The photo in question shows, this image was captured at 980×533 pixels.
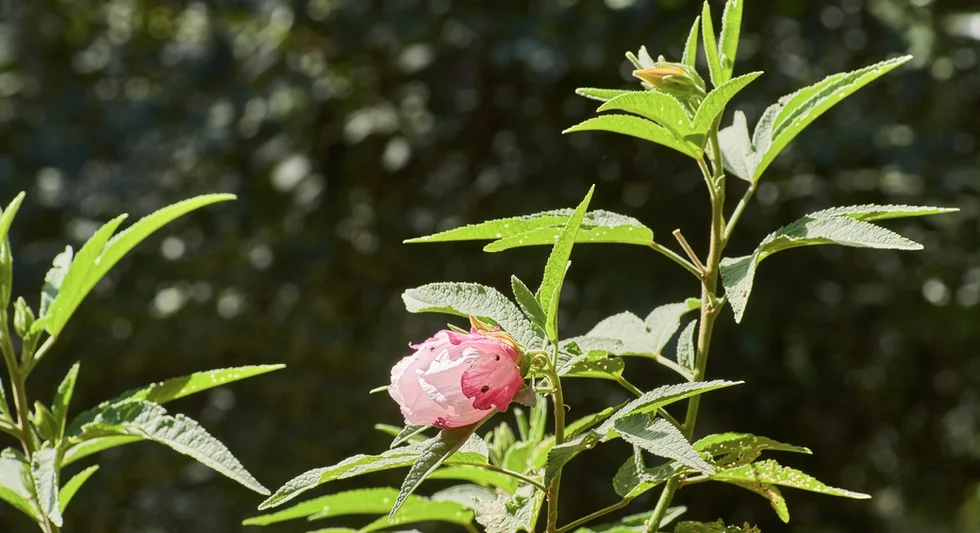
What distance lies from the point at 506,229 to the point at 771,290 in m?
2.16

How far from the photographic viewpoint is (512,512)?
0.62 meters

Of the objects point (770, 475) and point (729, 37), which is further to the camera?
point (729, 37)

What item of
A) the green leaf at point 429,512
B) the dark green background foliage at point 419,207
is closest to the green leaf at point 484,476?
the green leaf at point 429,512

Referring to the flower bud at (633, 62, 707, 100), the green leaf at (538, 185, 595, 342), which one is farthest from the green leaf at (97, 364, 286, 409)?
the flower bud at (633, 62, 707, 100)

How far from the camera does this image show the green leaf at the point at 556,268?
1.72 ft

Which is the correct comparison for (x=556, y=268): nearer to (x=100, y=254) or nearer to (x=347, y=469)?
(x=347, y=469)

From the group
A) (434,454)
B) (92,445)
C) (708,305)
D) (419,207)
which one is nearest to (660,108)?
(708,305)

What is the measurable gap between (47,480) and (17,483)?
0.09 m

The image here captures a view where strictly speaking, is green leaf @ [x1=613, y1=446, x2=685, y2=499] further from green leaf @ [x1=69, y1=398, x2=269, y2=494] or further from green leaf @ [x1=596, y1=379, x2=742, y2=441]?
green leaf @ [x1=69, y1=398, x2=269, y2=494]

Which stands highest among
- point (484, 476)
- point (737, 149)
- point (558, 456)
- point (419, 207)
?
point (737, 149)

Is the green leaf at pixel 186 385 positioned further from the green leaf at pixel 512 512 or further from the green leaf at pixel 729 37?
the green leaf at pixel 729 37

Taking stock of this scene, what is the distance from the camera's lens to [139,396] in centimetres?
73

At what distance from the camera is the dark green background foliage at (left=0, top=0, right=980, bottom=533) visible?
2.73 meters

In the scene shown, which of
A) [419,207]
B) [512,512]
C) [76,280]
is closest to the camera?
[512,512]
